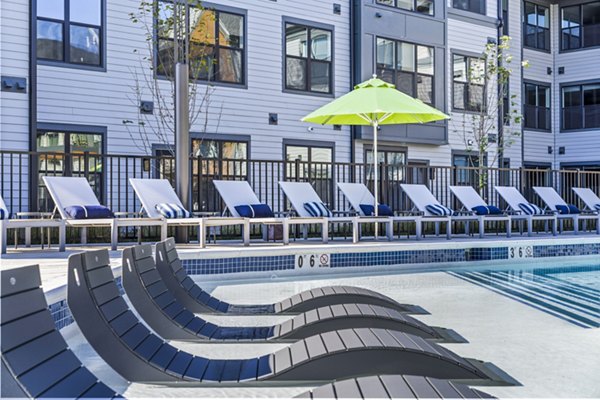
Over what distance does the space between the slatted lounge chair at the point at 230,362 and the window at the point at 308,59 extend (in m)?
11.5

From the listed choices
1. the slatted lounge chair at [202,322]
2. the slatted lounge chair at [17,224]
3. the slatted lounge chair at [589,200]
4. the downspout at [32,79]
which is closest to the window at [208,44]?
the downspout at [32,79]

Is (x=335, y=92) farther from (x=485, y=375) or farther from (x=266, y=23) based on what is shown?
(x=485, y=375)

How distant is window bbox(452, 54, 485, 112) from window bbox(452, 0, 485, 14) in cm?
141

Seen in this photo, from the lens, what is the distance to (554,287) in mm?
7258

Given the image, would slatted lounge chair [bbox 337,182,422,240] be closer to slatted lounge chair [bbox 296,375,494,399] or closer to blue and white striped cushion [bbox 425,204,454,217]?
blue and white striped cushion [bbox 425,204,454,217]

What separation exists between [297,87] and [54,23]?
5459 mm

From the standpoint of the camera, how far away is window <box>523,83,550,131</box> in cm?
1984

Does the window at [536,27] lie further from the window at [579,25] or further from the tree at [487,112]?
the tree at [487,112]

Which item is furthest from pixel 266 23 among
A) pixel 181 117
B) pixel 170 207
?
pixel 170 207

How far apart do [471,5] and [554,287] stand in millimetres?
12459

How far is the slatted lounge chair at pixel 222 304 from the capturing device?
4.57 metres

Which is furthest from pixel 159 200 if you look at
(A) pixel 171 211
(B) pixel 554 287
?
(B) pixel 554 287

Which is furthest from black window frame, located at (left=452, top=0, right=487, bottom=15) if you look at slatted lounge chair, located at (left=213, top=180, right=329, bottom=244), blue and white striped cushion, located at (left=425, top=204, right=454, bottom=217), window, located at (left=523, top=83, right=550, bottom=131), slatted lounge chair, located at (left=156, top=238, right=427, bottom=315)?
slatted lounge chair, located at (left=156, top=238, right=427, bottom=315)

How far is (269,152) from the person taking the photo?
13914 mm
